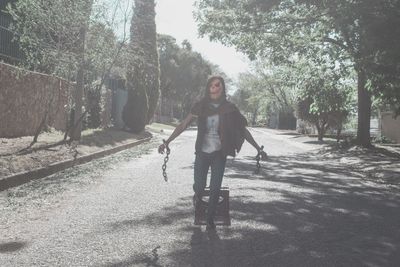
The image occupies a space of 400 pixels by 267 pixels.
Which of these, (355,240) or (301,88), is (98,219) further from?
(301,88)

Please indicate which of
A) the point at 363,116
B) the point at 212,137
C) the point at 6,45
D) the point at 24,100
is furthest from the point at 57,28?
the point at 363,116

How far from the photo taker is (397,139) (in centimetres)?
3334

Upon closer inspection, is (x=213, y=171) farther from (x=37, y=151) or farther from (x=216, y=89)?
(x=37, y=151)

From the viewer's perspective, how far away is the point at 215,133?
20.9 feet

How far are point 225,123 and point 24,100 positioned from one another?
12502mm

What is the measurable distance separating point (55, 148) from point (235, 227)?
9.88 metres

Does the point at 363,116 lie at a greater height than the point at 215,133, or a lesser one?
greater

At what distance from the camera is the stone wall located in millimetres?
15805

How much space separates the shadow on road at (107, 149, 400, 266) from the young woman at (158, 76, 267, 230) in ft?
2.01

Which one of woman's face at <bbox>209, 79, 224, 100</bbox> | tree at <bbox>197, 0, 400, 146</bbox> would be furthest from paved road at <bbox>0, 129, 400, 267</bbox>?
tree at <bbox>197, 0, 400, 146</bbox>

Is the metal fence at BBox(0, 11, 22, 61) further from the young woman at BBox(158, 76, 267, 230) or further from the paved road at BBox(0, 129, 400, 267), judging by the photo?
the young woman at BBox(158, 76, 267, 230)

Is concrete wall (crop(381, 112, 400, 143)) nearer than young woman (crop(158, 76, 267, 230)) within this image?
No

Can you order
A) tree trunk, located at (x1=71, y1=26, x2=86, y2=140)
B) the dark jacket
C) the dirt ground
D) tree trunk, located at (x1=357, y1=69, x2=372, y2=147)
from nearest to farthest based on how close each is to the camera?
the dark jacket, the dirt ground, tree trunk, located at (x1=71, y1=26, x2=86, y2=140), tree trunk, located at (x1=357, y1=69, x2=372, y2=147)

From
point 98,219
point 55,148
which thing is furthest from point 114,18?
point 98,219
